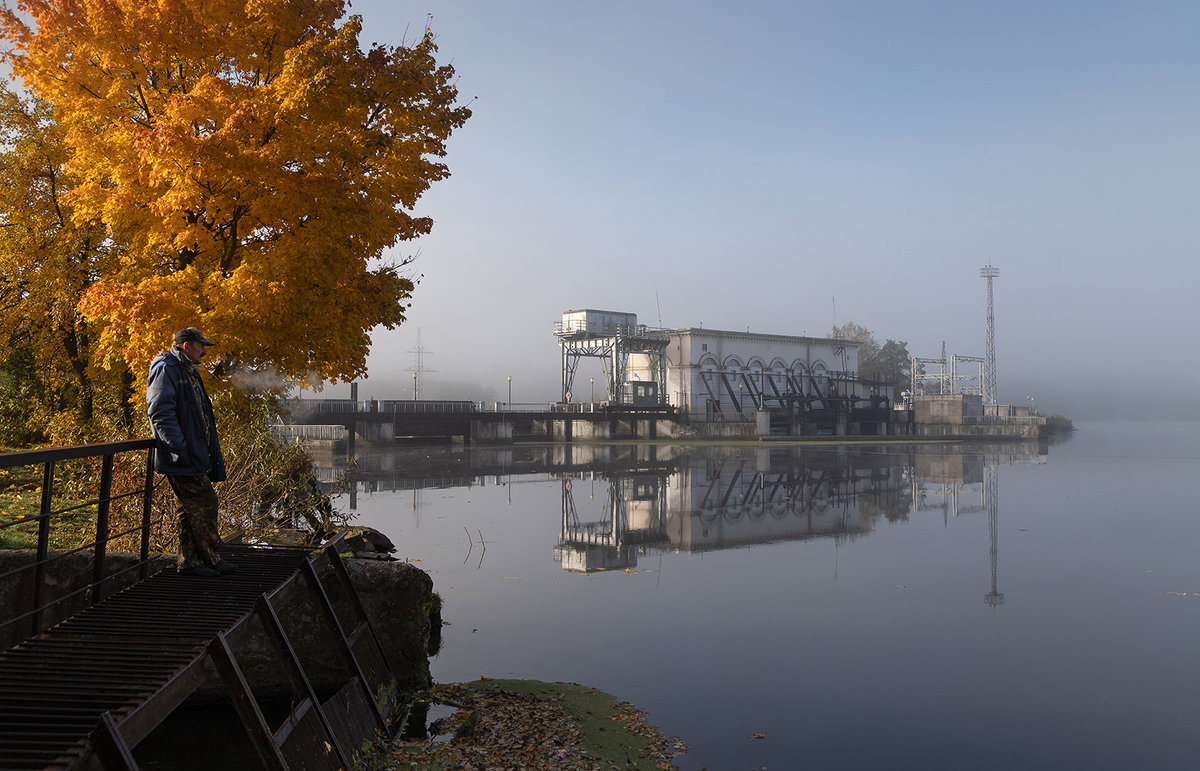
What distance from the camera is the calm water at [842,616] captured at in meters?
6.16

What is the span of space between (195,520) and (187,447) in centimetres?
56

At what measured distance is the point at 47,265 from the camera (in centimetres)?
1449

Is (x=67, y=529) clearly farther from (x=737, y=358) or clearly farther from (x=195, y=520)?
(x=737, y=358)

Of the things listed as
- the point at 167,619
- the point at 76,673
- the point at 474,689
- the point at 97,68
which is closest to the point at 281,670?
the point at 474,689

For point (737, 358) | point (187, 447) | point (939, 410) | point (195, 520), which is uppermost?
point (737, 358)

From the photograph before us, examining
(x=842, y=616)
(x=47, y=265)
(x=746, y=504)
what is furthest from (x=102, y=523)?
(x=746, y=504)

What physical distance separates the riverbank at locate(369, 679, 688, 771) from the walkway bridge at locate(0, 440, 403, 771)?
292 millimetres

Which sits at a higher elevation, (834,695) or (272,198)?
(272,198)

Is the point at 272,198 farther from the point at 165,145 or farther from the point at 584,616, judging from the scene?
the point at 584,616

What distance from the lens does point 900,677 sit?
7.36m

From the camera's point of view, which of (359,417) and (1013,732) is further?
(359,417)

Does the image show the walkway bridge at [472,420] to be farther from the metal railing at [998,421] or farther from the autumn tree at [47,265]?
the metal railing at [998,421]

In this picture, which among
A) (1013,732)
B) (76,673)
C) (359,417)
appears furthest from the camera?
(359,417)

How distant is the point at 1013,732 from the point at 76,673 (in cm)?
604
